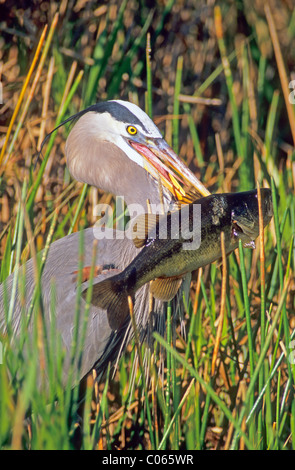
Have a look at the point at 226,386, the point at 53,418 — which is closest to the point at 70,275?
the point at 226,386

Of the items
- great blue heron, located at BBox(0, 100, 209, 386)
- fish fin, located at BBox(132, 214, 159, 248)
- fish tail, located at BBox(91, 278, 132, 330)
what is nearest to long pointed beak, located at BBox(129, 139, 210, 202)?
great blue heron, located at BBox(0, 100, 209, 386)

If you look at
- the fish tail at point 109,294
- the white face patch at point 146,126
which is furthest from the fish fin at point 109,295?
the white face patch at point 146,126

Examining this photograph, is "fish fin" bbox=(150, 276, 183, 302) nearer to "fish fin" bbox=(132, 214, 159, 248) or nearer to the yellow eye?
"fish fin" bbox=(132, 214, 159, 248)

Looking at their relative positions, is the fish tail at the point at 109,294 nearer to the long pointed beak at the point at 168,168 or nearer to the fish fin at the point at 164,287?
the fish fin at the point at 164,287

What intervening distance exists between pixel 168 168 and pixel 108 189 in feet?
0.88

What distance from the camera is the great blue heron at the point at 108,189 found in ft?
6.02

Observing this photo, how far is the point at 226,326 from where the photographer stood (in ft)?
6.79

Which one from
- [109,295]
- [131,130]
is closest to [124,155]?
[131,130]

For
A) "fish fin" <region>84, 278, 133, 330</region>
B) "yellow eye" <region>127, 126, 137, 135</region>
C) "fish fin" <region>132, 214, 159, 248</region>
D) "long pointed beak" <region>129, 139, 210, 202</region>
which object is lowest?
"fish fin" <region>84, 278, 133, 330</region>

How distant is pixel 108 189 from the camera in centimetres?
199

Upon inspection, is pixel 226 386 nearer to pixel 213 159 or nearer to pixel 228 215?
pixel 228 215

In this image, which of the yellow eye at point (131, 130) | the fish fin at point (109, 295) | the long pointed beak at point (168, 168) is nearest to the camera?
the fish fin at point (109, 295)

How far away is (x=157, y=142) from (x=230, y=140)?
5.39 ft

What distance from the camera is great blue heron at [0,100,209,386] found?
1.83 meters
